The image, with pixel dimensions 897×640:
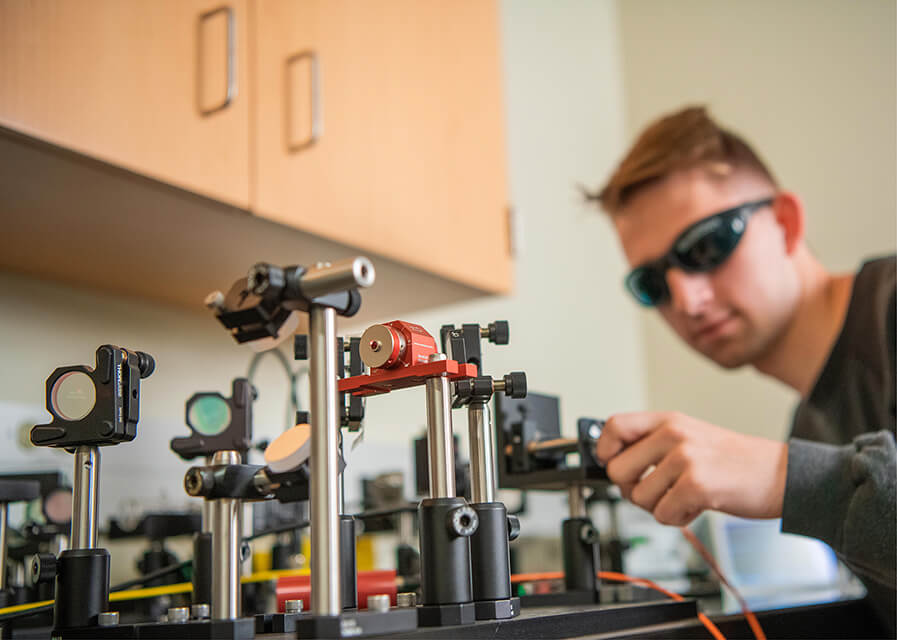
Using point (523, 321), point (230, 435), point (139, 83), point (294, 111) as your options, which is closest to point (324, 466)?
point (230, 435)

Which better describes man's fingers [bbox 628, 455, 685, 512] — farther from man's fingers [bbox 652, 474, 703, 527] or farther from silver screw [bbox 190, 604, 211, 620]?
silver screw [bbox 190, 604, 211, 620]

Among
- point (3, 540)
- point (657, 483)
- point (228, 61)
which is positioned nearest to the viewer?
point (3, 540)

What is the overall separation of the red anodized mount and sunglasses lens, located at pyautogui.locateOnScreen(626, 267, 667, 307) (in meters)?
1.01

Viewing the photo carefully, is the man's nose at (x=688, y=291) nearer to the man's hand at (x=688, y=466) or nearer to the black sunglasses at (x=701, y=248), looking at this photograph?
the black sunglasses at (x=701, y=248)

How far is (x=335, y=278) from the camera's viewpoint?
49cm

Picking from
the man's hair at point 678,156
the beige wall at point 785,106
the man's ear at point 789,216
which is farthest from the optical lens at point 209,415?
the beige wall at point 785,106

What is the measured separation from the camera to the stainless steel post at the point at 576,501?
0.90 meters

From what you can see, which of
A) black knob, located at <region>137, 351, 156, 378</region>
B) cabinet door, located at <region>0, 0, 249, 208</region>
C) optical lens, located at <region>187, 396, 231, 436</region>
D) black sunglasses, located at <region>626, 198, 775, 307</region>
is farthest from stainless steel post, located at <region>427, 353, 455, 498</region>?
black sunglasses, located at <region>626, 198, 775, 307</region>

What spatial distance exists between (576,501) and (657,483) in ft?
0.34

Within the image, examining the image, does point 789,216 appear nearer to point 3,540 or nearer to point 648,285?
point 648,285

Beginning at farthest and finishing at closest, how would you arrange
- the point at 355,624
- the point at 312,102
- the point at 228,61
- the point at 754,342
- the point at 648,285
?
the point at 754,342, the point at 648,285, the point at 312,102, the point at 228,61, the point at 355,624

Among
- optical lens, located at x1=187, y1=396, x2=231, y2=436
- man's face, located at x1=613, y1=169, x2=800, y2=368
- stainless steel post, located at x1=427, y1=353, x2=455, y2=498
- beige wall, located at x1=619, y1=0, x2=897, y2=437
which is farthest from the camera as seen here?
beige wall, located at x1=619, y1=0, x2=897, y2=437

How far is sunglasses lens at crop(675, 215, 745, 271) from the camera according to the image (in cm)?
146

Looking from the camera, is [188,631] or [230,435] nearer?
[188,631]
